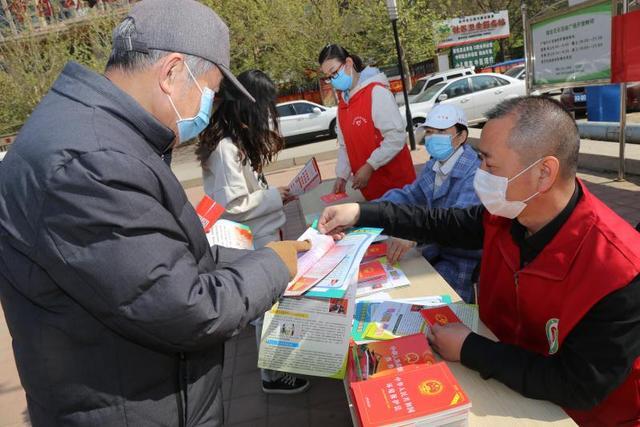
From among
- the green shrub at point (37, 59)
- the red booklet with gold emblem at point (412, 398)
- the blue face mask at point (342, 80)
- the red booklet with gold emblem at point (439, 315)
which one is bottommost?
the red booklet with gold emblem at point (439, 315)

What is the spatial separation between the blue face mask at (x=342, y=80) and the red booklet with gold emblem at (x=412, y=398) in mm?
2648

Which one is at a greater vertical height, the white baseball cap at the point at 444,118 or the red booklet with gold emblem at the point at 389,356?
the white baseball cap at the point at 444,118

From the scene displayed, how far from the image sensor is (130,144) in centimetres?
105

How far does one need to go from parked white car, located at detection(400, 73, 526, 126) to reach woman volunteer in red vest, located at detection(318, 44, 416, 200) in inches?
330

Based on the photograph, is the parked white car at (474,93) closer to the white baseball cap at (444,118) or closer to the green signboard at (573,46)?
the green signboard at (573,46)

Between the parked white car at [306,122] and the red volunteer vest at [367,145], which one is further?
the parked white car at [306,122]

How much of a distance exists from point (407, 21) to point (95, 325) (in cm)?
1873

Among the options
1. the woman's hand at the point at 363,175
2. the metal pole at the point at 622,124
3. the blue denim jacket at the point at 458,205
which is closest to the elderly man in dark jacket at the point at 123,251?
the blue denim jacket at the point at 458,205

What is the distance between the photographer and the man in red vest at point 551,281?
1.22 m

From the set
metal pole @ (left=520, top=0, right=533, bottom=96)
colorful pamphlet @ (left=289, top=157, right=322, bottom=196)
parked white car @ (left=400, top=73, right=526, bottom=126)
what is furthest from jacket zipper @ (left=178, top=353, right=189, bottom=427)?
parked white car @ (left=400, top=73, right=526, bottom=126)

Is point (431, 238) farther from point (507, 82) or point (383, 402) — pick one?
point (507, 82)

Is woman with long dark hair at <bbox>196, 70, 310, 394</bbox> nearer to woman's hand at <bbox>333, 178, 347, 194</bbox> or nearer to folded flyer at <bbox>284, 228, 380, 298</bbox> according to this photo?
folded flyer at <bbox>284, 228, 380, 298</bbox>

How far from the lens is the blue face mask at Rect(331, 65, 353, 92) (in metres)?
3.50

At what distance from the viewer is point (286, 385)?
285cm
